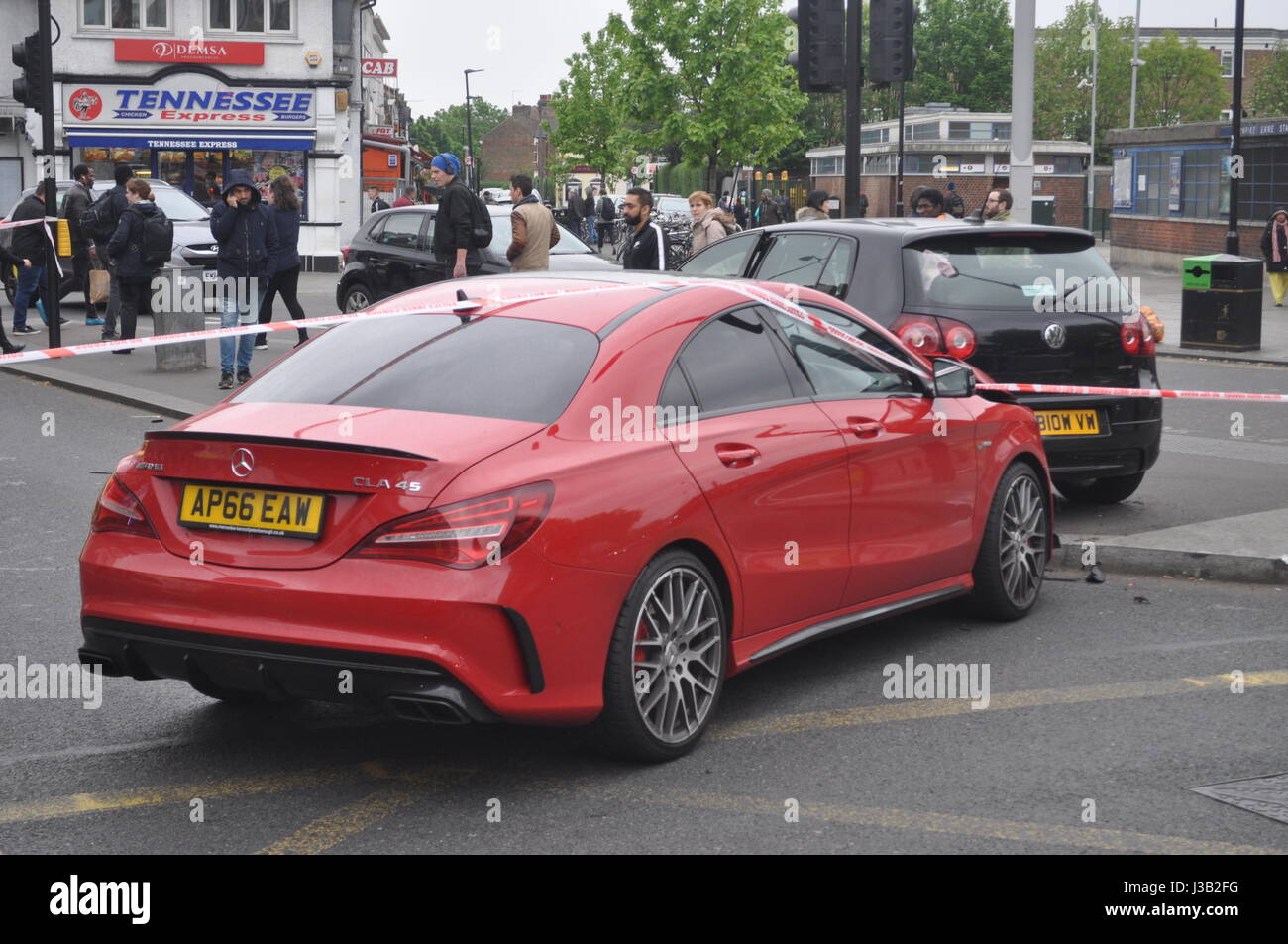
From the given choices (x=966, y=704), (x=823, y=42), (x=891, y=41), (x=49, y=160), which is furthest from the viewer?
(x=49, y=160)

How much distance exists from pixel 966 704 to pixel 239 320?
11282mm

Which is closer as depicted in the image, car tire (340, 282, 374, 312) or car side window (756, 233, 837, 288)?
car side window (756, 233, 837, 288)

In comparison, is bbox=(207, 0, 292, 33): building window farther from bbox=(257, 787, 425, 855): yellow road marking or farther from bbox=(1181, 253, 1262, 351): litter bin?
bbox=(257, 787, 425, 855): yellow road marking

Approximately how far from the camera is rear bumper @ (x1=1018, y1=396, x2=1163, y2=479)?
29.6ft

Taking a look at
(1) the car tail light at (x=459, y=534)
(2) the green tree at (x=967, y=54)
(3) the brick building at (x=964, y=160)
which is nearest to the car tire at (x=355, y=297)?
(1) the car tail light at (x=459, y=534)

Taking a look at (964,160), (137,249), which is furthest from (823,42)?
(964,160)

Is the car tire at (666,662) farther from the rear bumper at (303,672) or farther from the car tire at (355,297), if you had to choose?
the car tire at (355,297)

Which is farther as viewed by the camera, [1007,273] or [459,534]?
[1007,273]

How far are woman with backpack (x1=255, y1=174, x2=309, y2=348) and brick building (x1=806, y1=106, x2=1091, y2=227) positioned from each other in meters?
58.8

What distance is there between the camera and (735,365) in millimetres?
5773

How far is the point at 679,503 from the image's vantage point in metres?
5.15

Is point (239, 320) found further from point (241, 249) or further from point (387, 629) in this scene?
point (387, 629)

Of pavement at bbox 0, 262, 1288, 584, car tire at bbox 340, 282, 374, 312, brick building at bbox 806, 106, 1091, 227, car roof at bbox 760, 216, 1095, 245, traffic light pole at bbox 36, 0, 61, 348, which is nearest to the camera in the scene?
pavement at bbox 0, 262, 1288, 584

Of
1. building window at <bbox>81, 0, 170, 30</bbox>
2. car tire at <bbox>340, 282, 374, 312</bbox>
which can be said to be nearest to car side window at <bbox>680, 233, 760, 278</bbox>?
car tire at <bbox>340, 282, 374, 312</bbox>
